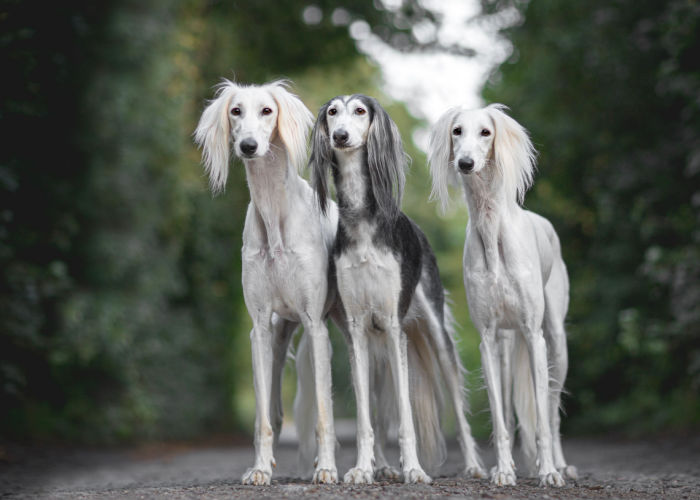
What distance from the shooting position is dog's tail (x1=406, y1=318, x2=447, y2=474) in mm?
7277

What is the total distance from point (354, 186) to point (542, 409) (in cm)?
210

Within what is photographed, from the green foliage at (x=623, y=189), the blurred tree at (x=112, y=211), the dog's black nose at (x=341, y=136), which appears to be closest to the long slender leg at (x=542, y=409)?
the dog's black nose at (x=341, y=136)

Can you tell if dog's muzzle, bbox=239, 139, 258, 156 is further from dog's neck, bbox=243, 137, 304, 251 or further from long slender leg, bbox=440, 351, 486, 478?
long slender leg, bbox=440, 351, 486, 478

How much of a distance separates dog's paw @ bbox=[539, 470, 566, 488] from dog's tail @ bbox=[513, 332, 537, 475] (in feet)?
2.92

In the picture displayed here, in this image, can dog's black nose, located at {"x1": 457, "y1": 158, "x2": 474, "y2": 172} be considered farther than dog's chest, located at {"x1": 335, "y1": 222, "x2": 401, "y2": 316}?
No

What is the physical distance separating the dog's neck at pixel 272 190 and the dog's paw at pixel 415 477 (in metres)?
1.83

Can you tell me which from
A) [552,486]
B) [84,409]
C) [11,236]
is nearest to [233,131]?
[552,486]

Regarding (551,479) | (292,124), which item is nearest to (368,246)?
(292,124)

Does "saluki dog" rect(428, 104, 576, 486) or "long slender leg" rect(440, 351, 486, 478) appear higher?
"saluki dog" rect(428, 104, 576, 486)

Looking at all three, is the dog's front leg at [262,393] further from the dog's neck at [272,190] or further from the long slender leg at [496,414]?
the long slender leg at [496,414]

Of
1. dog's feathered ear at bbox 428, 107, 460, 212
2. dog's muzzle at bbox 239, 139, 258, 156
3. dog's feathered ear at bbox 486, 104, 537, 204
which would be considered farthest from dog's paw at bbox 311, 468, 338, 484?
dog's feathered ear at bbox 486, 104, 537, 204

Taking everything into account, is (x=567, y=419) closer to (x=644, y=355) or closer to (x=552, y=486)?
(x=644, y=355)

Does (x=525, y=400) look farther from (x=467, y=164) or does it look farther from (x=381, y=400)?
(x=467, y=164)

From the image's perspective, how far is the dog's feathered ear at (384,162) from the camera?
641cm
